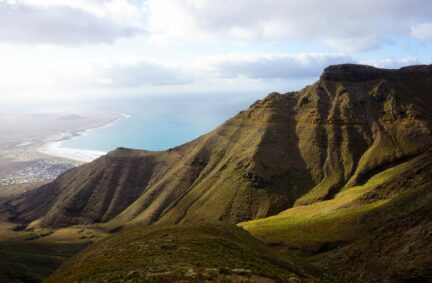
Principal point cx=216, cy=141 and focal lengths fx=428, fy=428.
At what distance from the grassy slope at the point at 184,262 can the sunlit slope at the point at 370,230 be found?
9949mm

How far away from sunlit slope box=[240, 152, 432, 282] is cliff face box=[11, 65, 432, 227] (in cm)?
1228

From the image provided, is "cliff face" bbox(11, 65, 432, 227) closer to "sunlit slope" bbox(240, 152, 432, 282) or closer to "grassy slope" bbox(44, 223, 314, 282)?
"sunlit slope" bbox(240, 152, 432, 282)

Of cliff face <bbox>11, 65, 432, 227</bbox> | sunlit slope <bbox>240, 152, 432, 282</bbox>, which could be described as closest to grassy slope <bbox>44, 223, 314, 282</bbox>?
sunlit slope <bbox>240, 152, 432, 282</bbox>

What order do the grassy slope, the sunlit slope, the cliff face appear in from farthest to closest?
1. the cliff face
2. the sunlit slope
3. the grassy slope

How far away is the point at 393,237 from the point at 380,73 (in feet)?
395

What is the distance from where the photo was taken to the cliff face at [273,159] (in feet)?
430

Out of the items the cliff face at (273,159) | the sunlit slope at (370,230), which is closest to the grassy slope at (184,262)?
the sunlit slope at (370,230)

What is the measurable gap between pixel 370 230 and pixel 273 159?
72.3m

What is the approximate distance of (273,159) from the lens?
143 m

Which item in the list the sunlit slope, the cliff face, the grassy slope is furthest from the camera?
the cliff face

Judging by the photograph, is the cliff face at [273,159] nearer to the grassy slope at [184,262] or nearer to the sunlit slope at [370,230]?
the sunlit slope at [370,230]

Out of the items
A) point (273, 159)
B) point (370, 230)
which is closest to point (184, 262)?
point (370, 230)

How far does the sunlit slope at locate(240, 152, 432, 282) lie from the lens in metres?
44.1

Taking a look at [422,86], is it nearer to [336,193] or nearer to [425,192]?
[336,193]
